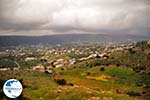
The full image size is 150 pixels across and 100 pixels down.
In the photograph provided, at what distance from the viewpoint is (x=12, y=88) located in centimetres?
2189

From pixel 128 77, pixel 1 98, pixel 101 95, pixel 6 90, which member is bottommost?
pixel 128 77

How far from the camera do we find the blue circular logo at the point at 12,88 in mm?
21516

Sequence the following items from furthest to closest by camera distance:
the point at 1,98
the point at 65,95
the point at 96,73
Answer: the point at 96,73 < the point at 65,95 < the point at 1,98

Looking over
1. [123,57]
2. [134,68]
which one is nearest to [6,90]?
[134,68]

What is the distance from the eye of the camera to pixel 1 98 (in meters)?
33.1

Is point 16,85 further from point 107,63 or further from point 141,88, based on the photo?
point 107,63

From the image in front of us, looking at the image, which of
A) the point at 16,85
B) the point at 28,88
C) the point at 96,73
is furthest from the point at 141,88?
the point at 16,85

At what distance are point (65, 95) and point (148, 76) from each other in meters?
80.2

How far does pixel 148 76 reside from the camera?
124875mm

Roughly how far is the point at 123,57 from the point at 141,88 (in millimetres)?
63409

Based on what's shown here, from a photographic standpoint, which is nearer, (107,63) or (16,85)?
(16,85)

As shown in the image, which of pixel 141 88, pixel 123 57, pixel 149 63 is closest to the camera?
pixel 141 88

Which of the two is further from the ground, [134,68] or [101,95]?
[101,95]

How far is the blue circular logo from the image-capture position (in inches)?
847
